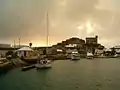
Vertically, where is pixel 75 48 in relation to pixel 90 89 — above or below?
above

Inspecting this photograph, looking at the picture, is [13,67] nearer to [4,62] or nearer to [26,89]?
[4,62]

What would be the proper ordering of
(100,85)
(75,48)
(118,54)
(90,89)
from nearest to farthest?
(90,89), (100,85), (75,48), (118,54)

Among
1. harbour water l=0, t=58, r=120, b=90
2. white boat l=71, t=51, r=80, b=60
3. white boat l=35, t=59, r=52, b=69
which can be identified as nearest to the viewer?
harbour water l=0, t=58, r=120, b=90

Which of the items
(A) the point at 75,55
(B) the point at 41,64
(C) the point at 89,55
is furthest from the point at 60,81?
(C) the point at 89,55

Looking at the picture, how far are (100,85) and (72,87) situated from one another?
84cm

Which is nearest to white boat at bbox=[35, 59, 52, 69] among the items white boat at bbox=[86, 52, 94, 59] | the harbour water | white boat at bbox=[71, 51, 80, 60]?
the harbour water

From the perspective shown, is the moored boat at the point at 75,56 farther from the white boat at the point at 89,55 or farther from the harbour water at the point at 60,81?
the harbour water at the point at 60,81

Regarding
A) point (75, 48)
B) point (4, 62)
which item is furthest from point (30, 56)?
point (75, 48)

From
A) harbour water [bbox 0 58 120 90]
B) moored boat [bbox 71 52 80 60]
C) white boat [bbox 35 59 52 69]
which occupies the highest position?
moored boat [bbox 71 52 80 60]

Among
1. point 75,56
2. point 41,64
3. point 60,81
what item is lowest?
point 60,81

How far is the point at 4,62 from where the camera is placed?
11.2m

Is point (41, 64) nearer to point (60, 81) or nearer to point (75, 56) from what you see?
point (60, 81)

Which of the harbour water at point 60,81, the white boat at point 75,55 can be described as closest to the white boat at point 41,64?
the harbour water at point 60,81

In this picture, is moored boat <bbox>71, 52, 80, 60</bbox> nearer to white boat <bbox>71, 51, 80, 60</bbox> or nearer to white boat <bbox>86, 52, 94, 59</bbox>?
white boat <bbox>71, 51, 80, 60</bbox>
